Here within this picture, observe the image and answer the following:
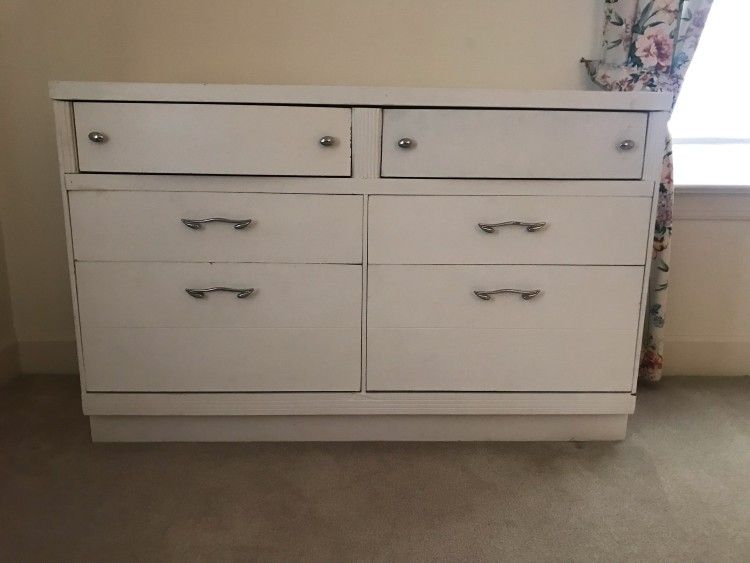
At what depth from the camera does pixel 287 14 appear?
1.63 meters

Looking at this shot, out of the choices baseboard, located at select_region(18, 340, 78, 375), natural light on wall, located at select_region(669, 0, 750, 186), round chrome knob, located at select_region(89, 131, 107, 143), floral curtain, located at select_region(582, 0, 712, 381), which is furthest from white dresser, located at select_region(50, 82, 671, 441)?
natural light on wall, located at select_region(669, 0, 750, 186)

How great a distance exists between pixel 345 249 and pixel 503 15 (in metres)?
0.94

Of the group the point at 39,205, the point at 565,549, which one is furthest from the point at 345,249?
the point at 39,205

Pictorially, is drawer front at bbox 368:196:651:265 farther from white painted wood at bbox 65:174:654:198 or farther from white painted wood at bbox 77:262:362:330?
white painted wood at bbox 77:262:362:330

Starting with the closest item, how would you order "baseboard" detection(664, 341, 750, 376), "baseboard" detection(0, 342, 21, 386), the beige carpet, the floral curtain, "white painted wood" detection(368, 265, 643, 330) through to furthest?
the beige carpet, "white painted wood" detection(368, 265, 643, 330), the floral curtain, "baseboard" detection(0, 342, 21, 386), "baseboard" detection(664, 341, 750, 376)

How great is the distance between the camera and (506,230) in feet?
4.15

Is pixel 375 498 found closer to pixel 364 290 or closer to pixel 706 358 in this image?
pixel 364 290

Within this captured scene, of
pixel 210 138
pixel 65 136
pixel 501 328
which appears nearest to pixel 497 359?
pixel 501 328

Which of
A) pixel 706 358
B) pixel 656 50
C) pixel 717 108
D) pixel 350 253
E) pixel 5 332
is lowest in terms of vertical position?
pixel 706 358

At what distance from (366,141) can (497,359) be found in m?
0.60

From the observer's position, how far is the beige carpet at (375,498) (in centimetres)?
103

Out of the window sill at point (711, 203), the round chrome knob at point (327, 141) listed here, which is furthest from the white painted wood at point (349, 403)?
the window sill at point (711, 203)

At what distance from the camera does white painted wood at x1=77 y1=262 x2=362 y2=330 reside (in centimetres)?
126

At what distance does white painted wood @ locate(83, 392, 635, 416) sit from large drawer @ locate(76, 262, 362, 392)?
0.9 inches
